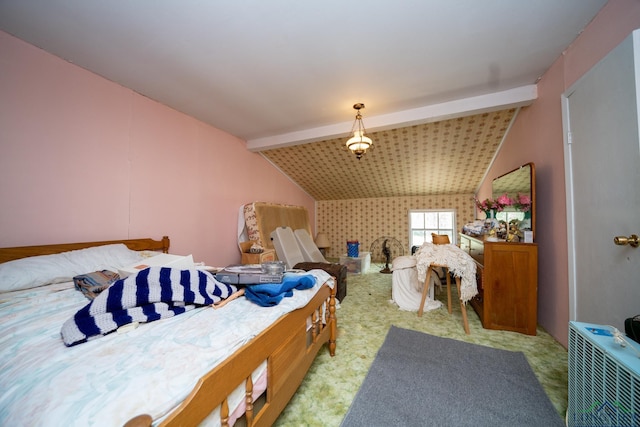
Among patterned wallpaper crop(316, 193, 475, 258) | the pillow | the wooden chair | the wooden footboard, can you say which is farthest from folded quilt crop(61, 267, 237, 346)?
patterned wallpaper crop(316, 193, 475, 258)

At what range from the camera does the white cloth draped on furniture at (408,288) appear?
307cm

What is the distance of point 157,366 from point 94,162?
2.59 m

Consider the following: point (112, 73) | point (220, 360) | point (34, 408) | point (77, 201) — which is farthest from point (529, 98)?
point (77, 201)

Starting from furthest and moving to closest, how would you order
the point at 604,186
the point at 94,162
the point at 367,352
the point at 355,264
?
the point at 355,264 < the point at 94,162 < the point at 367,352 < the point at 604,186

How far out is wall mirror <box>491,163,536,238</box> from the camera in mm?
2430

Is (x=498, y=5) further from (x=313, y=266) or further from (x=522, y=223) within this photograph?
(x=313, y=266)

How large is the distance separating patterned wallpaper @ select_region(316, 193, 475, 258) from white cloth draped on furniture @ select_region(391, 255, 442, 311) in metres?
2.97

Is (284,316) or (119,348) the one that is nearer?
(119,348)

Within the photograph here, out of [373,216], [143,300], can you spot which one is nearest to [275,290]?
[143,300]

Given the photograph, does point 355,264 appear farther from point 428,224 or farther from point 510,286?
point 510,286

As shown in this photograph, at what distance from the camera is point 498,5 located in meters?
1.66

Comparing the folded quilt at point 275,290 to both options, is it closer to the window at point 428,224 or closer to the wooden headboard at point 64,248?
the wooden headboard at point 64,248

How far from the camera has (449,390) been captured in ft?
5.37

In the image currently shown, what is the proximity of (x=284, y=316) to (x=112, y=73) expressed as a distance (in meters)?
3.02
